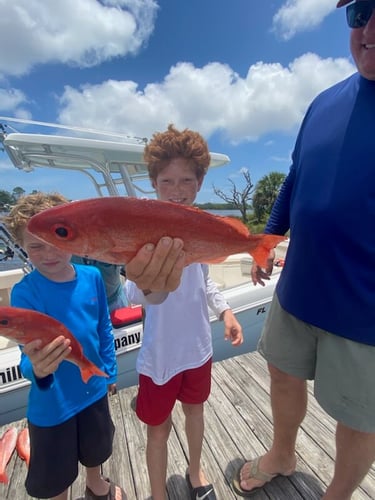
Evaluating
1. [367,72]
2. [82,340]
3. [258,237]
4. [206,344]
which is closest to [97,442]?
[82,340]

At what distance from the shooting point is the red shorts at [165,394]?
4.83ft

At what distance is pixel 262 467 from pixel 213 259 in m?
1.63

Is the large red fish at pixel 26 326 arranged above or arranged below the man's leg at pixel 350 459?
above

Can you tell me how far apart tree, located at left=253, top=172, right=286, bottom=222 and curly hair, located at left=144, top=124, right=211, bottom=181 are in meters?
28.2

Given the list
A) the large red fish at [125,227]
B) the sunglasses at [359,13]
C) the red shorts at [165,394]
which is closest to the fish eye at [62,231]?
the large red fish at [125,227]

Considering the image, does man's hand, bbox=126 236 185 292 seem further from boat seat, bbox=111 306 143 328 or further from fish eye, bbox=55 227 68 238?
boat seat, bbox=111 306 143 328

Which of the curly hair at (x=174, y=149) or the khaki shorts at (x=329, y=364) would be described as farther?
the curly hair at (x=174, y=149)

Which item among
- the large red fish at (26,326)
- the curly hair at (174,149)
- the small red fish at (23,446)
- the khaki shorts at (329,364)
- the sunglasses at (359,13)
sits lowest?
the small red fish at (23,446)

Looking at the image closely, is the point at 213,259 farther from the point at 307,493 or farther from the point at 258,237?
the point at 307,493

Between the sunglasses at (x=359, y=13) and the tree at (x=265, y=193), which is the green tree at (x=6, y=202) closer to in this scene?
the sunglasses at (x=359, y=13)

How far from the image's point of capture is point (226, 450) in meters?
2.12

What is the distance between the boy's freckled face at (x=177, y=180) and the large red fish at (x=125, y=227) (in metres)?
0.61

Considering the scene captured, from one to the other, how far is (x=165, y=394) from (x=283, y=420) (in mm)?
776

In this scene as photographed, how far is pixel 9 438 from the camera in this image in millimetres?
2266
